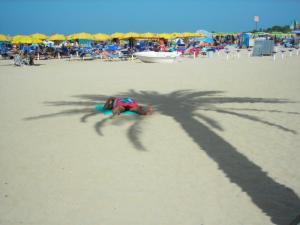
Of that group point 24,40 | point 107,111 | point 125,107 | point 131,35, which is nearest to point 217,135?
point 125,107

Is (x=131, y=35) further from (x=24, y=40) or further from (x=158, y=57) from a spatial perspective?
(x=24, y=40)

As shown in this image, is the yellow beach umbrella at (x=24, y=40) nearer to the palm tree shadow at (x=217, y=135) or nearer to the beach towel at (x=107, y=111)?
the palm tree shadow at (x=217, y=135)

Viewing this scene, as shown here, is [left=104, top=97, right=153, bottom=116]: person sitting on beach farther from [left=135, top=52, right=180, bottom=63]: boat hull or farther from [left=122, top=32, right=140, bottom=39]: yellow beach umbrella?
[left=122, top=32, right=140, bottom=39]: yellow beach umbrella

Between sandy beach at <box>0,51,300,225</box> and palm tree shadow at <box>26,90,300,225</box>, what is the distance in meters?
0.02

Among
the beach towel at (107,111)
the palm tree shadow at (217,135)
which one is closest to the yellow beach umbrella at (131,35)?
the palm tree shadow at (217,135)

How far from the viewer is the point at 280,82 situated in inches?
540

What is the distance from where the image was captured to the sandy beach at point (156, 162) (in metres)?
3.97

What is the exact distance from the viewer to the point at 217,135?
22.9 ft

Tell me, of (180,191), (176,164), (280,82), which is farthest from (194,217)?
(280,82)

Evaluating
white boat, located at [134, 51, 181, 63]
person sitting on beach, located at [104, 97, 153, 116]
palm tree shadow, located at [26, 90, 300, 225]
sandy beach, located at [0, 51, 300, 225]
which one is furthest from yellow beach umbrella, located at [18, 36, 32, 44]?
person sitting on beach, located at [104, 97, 153, 116]

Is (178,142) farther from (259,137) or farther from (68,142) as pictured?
(68,142)

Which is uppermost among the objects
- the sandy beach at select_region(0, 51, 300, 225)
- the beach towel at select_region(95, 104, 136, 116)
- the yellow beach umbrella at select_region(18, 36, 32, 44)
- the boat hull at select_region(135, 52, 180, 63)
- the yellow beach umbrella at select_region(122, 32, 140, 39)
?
the yellow beach umbrella at select_region(122, 32, 140, 39)

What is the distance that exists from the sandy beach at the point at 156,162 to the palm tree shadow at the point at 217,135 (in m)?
0.02

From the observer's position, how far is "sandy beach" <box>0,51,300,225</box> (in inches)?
156
